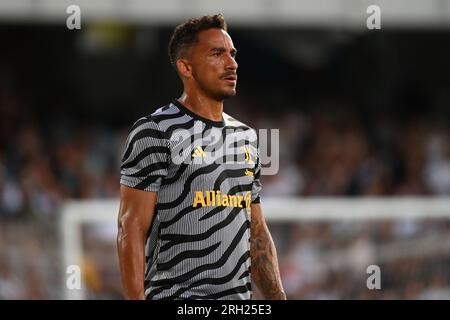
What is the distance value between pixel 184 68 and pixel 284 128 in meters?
11.1

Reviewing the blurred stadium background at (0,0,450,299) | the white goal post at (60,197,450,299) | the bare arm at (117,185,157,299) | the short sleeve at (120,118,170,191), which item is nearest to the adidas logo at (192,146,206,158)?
the short sleeve at (120,118,170,191)

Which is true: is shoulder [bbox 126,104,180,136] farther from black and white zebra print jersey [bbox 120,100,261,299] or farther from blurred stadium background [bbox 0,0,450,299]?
blurred stadium background [bbox 0,0,450,299]

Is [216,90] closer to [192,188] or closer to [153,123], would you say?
[153,123]

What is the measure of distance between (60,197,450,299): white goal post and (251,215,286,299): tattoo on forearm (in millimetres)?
5542

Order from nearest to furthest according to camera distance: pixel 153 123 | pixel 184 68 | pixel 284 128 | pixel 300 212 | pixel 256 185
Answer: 1. pixel 153 123
2. pixel 184 68
3. pixel 256 185
4. pixel 300 212
5. pixel 284 128

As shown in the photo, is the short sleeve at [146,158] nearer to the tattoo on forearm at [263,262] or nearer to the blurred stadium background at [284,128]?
the tattoo on forearm at [263,262]

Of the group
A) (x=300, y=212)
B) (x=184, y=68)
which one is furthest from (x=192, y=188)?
(x=300, y=212)

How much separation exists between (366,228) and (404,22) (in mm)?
5866

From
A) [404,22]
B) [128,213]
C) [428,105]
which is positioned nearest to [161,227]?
[128,213]

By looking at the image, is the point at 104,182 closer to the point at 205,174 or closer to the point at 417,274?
the point at 417,274

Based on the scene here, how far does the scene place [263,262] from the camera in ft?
15.5

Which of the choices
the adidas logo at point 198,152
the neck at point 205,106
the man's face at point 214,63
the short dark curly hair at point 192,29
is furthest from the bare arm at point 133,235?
the short dark curly hair at point 192,29

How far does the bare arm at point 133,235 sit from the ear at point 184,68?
21.9 inches

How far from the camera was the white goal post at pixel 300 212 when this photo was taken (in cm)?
1053
